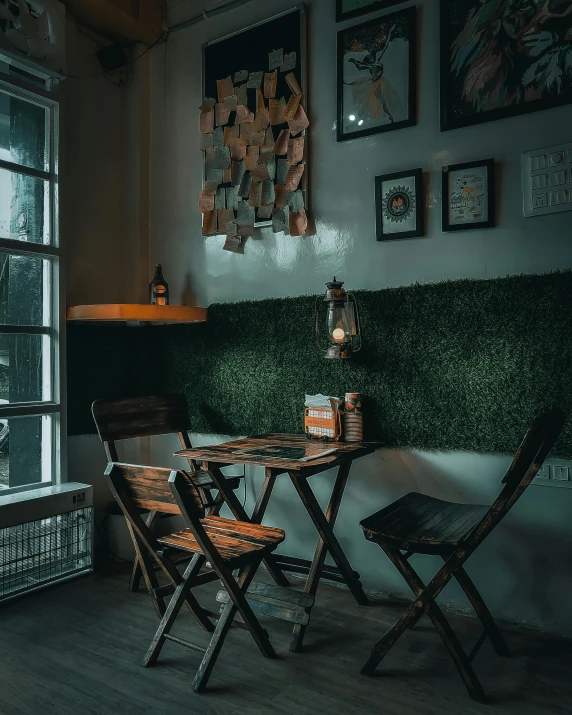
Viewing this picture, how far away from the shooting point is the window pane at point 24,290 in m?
3.43

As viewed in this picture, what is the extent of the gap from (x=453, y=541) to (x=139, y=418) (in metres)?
2.02

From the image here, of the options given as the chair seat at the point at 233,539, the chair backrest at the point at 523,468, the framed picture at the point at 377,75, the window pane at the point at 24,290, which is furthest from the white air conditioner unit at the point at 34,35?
the chair backrest at the point at 523,468

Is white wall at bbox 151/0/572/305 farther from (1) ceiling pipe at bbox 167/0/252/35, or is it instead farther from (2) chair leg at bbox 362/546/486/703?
(2) chair leg at bbox 362/546/486/703

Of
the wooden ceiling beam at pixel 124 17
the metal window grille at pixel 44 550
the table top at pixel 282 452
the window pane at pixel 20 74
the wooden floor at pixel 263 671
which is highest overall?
the wooden ceiling beam at pixel 124 17

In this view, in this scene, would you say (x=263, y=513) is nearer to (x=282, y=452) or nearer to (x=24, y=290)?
(x=282, y=452)

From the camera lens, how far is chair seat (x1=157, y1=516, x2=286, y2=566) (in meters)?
2.35

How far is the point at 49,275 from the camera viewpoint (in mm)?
3627

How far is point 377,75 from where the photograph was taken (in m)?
3.24

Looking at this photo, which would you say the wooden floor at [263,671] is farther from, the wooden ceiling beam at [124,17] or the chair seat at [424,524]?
the wooden ceiling beam at [124,17]

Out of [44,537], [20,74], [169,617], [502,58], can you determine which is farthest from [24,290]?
[502,58]

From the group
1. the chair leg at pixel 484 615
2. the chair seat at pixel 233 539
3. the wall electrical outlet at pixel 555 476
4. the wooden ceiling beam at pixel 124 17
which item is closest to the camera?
the chair seat at pixel 233 539

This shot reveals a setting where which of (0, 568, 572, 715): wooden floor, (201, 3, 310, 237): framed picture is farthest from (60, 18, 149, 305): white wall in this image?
(0, 568, 572, 715): wooden floor

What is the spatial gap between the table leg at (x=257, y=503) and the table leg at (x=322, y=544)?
209mm

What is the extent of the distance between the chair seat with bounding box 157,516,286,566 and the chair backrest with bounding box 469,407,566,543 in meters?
0.82
